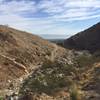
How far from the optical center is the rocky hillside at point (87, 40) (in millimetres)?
51903

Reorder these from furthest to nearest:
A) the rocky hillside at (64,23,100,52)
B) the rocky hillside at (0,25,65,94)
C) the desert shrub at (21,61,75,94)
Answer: the rocky hillside at (64,23,100,52), the rocky hillside at (0,25,65,94), the desert shrub at (21,61,75,94)

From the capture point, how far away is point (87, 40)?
176ft

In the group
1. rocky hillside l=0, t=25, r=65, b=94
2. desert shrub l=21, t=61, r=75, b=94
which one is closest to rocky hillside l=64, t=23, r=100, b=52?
rocky hillside l=0, t=25, r=65, b=94

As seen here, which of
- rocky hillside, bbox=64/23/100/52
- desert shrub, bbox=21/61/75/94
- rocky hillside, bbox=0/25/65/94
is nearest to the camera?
desert shrub, bbox=21/61/75/94

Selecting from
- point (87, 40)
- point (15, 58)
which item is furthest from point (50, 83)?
point (87, 40)

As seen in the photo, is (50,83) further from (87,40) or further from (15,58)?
(87,40)

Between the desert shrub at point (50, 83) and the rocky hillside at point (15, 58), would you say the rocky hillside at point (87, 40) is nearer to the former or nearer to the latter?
the rocky hillside at point (15, 58)

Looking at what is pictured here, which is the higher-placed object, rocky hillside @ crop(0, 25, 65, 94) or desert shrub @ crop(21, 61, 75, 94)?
rocky hillside @ crop(0, 25, 65, 94)

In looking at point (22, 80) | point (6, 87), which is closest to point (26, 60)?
point (22, 80)

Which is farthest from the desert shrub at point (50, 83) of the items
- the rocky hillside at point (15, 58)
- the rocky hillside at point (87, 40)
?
the rocky hillside at point (87, 40)

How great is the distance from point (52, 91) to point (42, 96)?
1.42 metres

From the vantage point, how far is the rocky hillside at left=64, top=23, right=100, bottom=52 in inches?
2043

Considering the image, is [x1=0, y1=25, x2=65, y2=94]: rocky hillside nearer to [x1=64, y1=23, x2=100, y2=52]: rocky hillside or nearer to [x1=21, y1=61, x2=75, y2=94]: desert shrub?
[x1=21, y1=61, x2=75, y2=94]: desert shrub

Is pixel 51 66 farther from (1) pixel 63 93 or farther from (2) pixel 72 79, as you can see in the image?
(1) pixel 63 93
